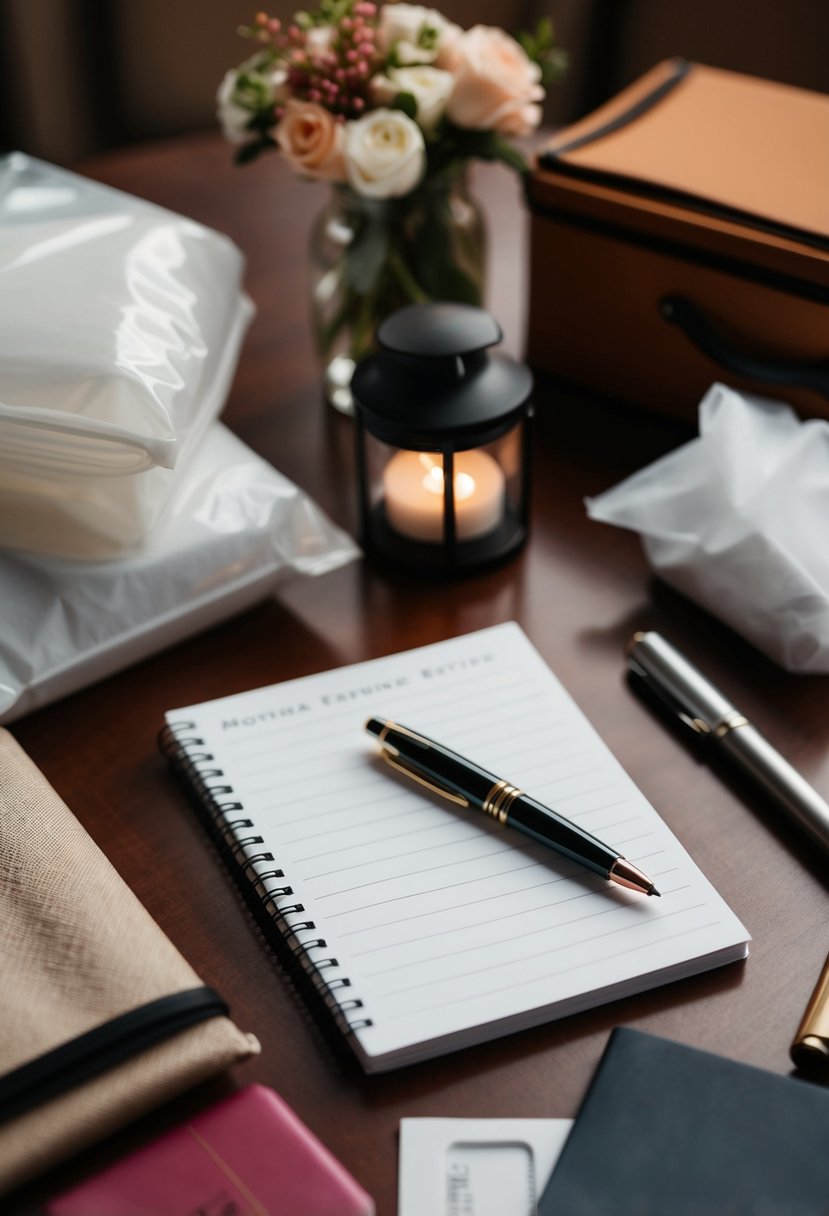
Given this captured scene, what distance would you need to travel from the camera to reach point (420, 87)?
0.80 meters

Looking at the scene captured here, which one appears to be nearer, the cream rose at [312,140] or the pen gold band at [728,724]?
the pen gold band at [728,724]

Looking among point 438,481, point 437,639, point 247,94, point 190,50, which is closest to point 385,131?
point 247,94

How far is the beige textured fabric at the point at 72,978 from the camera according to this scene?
462 millimetres

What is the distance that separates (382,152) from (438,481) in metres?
0.23

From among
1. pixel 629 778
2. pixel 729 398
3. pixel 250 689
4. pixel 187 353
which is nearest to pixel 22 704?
pixel 250 689

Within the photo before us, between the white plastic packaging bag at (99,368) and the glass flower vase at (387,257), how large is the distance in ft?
0.36

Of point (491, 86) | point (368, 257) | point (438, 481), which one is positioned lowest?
point (438, 481)

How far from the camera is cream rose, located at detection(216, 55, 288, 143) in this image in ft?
2.78

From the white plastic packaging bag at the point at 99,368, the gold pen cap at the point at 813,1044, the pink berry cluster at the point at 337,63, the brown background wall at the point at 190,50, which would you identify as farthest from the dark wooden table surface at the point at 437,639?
the brown background wall at the point at 190,50

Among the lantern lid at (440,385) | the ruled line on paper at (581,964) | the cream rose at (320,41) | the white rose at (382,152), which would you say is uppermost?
the cream rose at (320,41)

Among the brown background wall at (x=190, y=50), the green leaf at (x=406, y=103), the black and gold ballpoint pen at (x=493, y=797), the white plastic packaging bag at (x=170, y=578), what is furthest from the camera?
the brown background wall at (x=190, y=50)

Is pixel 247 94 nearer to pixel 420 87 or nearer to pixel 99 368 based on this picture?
pixel 420 87

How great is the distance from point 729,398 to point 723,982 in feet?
1.34

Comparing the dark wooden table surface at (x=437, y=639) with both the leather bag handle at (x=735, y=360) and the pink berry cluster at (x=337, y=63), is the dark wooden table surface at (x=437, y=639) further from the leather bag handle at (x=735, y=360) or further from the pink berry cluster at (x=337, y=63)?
the pink berry cluster at (x=337, y=63)
